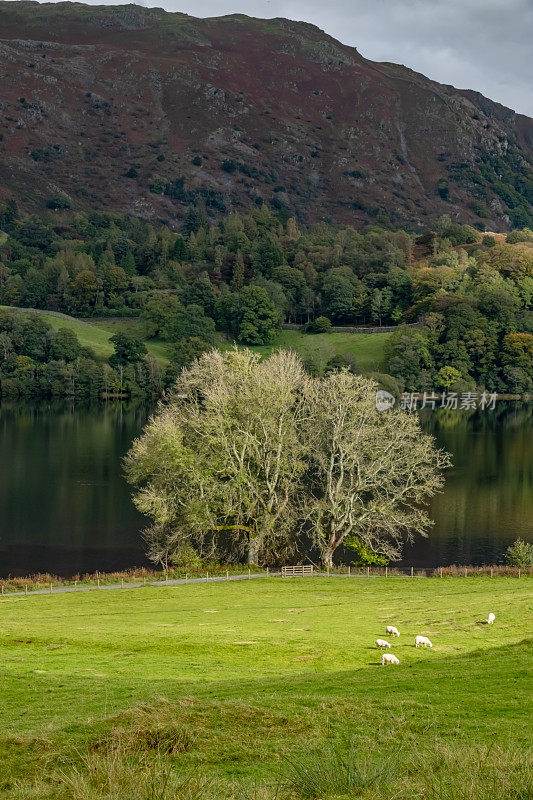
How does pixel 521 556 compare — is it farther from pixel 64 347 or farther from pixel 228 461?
pixel 64 347

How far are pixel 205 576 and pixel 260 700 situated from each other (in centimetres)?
2696

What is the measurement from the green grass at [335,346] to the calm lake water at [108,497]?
1359 inches

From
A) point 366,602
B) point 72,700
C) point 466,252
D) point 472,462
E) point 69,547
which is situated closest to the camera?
point 72,700

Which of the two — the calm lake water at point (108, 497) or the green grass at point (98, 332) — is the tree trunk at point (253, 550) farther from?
the green grass at point (98, 332)

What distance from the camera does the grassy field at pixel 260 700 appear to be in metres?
9.09

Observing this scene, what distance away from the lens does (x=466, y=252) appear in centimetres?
17838

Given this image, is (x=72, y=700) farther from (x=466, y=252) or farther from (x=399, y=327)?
(x=466, y=252)

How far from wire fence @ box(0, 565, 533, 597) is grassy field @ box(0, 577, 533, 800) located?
17.3ft

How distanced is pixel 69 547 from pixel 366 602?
2275cm

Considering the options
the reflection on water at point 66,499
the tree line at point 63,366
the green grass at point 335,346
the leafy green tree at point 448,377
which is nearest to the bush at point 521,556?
the reflection on water at point 66,499

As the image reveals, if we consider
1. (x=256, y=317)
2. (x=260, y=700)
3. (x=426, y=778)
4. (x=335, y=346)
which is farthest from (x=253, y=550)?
(x=256, y=317)

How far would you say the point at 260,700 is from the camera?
14.9 m

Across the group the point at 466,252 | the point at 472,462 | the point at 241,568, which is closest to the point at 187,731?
the point at 241,568

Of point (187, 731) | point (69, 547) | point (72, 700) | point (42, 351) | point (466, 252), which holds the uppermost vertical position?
point (466, 252)
